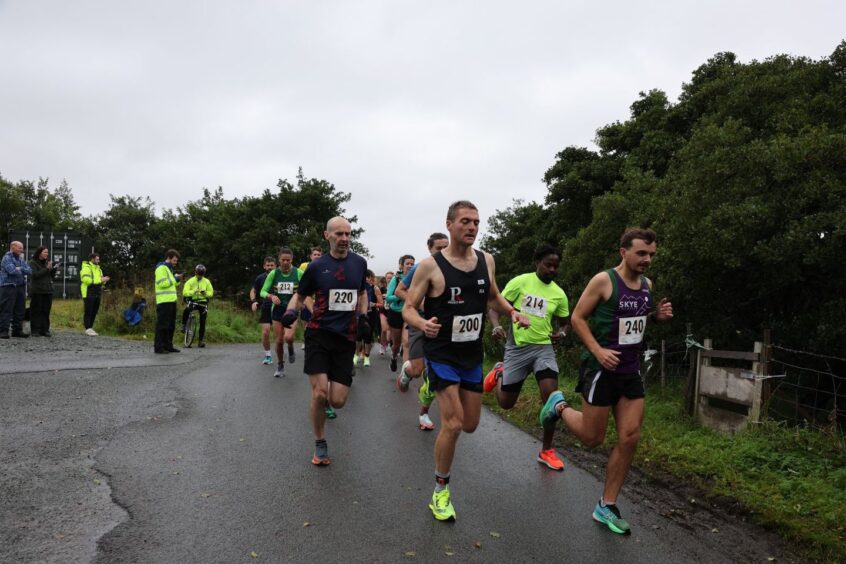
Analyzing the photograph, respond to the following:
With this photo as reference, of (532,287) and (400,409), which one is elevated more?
(532,287)

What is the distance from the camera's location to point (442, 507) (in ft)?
13.6

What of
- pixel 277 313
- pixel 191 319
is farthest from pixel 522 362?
pixel 191 319

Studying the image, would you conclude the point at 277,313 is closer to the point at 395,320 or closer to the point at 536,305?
A: the point at 395,320

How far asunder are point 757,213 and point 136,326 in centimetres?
1646

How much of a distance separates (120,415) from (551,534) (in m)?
5.30

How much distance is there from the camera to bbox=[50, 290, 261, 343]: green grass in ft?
57.9

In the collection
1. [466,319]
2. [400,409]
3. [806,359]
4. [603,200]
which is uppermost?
[603,200]

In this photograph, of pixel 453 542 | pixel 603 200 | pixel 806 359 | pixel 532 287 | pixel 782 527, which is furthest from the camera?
pixel 603 200

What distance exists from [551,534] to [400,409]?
4.31 meters

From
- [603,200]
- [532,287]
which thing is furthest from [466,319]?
[603,200]

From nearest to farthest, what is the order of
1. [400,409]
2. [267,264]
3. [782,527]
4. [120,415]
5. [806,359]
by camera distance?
[782,527]
[120,415]
[400,409]
[806,359]
[267,264]

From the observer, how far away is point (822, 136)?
894 cm

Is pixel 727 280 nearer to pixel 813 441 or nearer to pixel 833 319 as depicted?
pixel 833 319

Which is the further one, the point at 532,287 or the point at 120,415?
the point at 120,415
